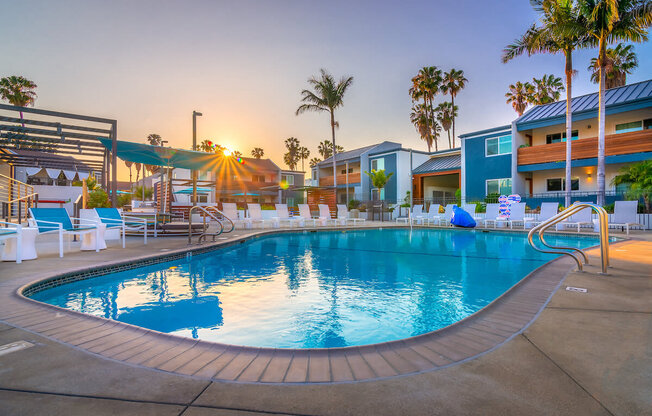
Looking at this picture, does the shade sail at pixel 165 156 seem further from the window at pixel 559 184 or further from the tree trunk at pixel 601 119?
the window at pixel 559 184

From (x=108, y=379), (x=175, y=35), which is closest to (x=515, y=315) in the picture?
(x=108, y=379)

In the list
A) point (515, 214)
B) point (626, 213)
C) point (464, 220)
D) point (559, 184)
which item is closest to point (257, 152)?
point (559, 184)

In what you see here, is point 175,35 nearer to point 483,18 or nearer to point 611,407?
point 483,18

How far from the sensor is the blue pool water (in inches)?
146

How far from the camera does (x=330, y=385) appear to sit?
183cm

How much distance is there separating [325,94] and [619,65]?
70.4ft

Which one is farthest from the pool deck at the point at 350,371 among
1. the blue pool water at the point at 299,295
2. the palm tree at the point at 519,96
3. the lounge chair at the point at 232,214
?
the palm tree at the point at 519,96

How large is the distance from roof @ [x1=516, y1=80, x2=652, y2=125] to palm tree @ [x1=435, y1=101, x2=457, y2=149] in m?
13.9

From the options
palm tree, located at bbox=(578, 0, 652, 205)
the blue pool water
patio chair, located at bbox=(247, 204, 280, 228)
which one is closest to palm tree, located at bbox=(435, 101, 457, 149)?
palm tree, located at bbox=(578, 0, 652, 205)

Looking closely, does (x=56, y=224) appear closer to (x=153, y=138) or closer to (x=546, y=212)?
(x=546, y=212)

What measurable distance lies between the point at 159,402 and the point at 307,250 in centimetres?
855

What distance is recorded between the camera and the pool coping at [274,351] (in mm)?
1994

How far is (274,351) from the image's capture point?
91.8 inches

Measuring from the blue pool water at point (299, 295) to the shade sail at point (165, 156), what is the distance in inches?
263
